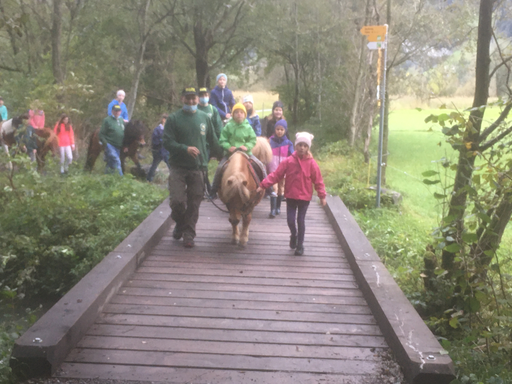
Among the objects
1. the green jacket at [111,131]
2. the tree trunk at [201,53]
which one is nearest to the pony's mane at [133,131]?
the green jacket at [111,131]

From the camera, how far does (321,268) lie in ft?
20.4

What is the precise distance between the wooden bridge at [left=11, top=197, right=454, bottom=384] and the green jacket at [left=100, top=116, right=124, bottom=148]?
17.5 ft

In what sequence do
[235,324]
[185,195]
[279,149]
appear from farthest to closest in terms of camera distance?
A: [279,149] → [185,195] → [235,324]

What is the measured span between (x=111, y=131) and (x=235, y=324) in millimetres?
7963

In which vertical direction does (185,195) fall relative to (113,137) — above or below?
below

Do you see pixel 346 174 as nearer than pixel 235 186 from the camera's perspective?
No

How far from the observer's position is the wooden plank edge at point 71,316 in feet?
11.8

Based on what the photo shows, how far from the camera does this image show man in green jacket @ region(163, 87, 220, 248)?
650 centimetres

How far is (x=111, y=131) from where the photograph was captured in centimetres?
1148

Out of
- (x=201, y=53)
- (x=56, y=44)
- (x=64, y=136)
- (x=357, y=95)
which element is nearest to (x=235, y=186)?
(x=64, y=136)

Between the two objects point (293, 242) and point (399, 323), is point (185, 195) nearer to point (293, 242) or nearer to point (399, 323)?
point (293, 242)

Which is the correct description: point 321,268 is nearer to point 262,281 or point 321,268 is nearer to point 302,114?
point 262,281

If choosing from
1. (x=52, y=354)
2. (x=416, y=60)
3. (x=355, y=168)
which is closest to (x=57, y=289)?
(x=52, y=354)

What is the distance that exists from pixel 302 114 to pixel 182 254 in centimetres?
2227
